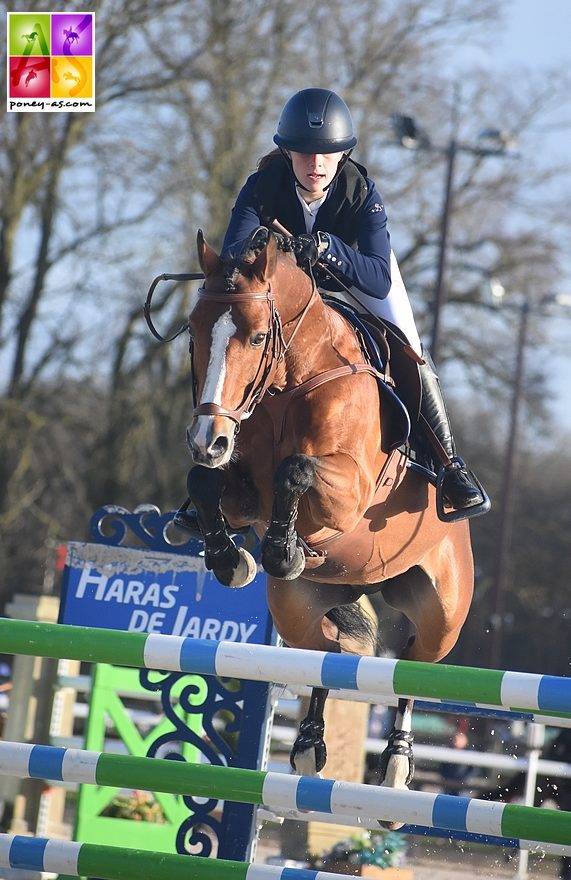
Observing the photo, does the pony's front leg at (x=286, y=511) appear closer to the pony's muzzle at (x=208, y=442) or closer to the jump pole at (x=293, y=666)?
the pony's muzzle at (x=208, y=442)

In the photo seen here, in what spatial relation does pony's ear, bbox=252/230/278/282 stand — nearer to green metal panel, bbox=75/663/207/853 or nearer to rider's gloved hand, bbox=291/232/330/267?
rider's gloved hand, bbox=291/232/330/267

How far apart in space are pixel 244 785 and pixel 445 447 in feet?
6.13

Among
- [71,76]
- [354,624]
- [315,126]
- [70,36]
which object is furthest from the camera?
[70,36]

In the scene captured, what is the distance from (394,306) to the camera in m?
5.03

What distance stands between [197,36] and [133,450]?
21.0 feet

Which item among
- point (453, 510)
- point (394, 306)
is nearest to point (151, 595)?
point (453, 510)

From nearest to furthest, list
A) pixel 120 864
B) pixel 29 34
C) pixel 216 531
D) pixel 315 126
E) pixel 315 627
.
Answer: pixel 120 864
pixel 216 531
pixel 315 126
pixel 315 627
pixel 29 34

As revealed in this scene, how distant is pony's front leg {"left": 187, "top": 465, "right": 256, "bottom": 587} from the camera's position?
14.2 feet

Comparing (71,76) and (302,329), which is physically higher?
(71,76)

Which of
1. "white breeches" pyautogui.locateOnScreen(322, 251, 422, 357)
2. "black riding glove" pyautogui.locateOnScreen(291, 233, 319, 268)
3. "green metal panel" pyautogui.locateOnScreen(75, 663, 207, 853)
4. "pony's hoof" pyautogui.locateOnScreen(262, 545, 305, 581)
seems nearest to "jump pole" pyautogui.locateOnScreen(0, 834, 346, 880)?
A: "pony's hoof" pyautogui.locateOnScreen(262, 545, 305, 581)

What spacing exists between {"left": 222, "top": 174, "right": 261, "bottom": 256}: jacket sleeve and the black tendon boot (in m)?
0.98

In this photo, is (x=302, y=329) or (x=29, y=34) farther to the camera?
(x=29, y=34)

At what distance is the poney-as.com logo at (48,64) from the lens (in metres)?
11.3

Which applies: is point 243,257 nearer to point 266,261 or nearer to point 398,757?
point 266,261
